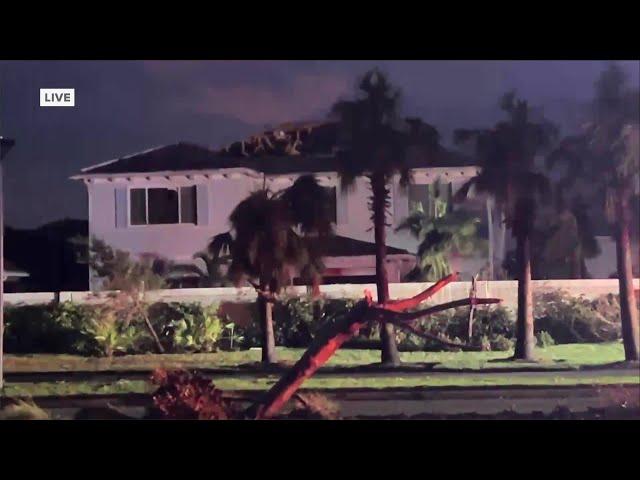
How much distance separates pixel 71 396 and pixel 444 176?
251cm

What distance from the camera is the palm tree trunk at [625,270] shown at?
4.12 meters

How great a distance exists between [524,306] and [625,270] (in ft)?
2.07

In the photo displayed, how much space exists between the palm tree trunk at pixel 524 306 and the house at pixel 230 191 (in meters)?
0.25

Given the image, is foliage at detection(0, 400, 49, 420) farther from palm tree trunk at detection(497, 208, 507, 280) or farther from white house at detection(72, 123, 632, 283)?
palm tree trunk at detection(497, 208, 507, 280)

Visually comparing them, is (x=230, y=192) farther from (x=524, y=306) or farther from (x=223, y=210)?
(x=524, y=306)

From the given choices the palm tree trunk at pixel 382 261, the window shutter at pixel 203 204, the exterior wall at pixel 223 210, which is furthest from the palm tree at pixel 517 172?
the window shutter at pixel 203 204

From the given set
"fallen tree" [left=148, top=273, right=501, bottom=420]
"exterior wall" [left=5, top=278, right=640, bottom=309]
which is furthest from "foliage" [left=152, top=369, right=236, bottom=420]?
"exterior wall" [left=5, top=278, right=640, bottom=309]

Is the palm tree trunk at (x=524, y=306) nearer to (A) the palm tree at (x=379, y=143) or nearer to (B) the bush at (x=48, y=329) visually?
(A) the palm tree at (x=379, y=143)

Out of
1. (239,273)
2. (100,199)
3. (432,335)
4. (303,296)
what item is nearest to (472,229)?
(432,335)
